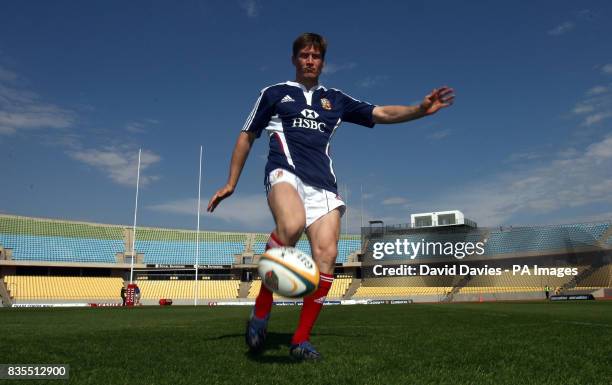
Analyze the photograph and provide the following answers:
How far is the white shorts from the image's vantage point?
3.84 m

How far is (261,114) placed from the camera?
4113 millimetres

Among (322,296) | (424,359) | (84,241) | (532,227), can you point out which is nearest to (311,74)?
(322,296)

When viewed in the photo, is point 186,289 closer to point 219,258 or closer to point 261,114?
point 219,258

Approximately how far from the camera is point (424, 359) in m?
3.40

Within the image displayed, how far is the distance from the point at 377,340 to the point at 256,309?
143 cm

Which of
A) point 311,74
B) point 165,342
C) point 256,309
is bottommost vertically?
point 165,342

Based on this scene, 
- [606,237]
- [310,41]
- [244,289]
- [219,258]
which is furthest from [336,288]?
[310,41]

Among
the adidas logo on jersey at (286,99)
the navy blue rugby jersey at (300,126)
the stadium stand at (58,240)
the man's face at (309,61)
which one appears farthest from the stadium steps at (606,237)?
the adidas logo on jersey at (286,99)

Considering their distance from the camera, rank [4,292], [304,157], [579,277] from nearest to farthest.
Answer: [304,157], [4,292], [579,277]

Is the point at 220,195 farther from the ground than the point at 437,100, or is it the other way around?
the point at 437,100

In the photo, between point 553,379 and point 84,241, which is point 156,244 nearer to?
point 84,241

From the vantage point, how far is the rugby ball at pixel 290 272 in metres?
3.13

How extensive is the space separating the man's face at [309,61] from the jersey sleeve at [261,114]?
0.37m

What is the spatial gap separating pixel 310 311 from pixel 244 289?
47.3m
